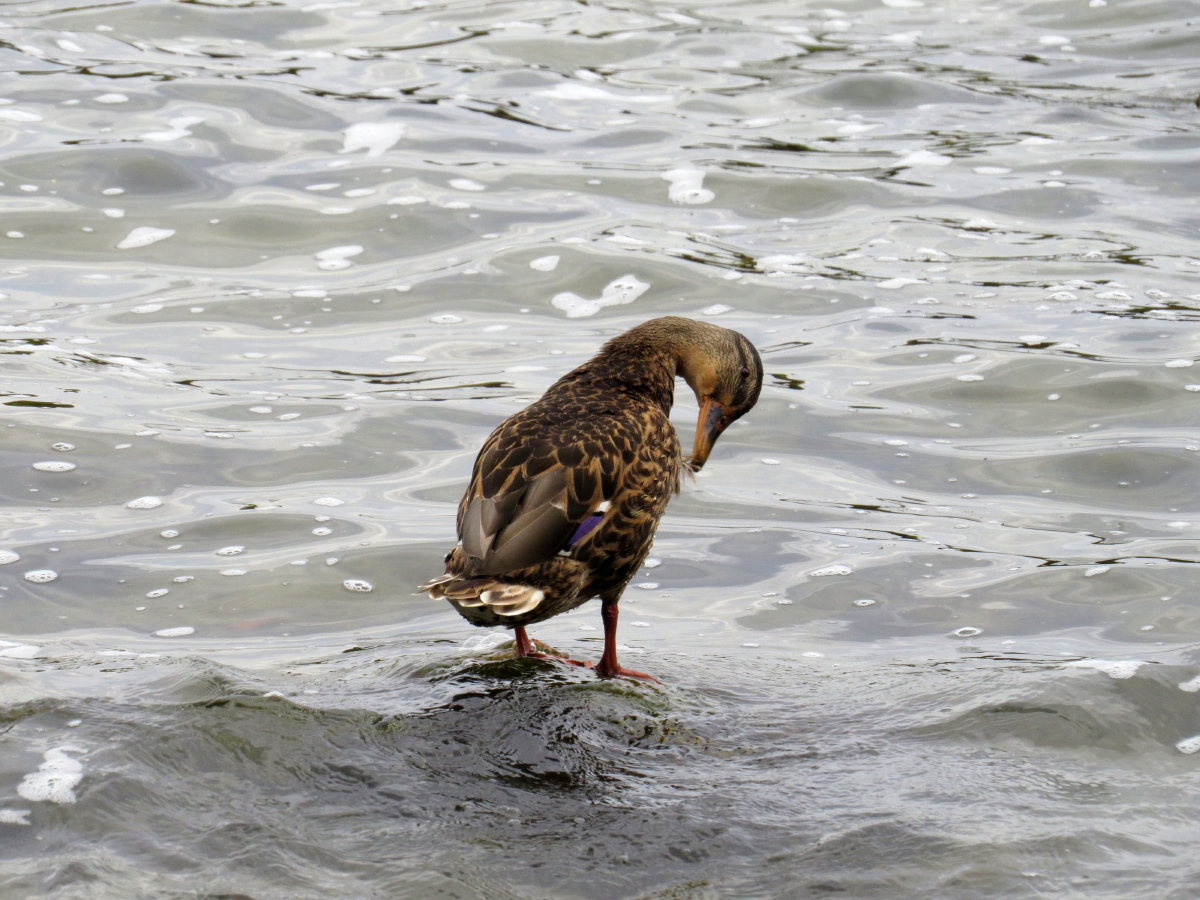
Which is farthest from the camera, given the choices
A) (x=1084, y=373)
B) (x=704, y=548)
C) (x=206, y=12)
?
(x=206, y=12)

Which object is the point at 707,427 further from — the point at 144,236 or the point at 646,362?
the point at 144,236

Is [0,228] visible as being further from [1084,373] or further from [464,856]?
[464,856]

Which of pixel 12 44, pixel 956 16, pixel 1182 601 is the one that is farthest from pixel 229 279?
pixel 956 16

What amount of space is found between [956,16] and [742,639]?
42.0 ft

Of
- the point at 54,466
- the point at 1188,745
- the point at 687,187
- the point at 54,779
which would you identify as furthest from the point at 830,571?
the point at 687,187

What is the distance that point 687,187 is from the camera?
11930 mm

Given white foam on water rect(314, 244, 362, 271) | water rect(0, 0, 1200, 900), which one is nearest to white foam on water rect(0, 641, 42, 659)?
water rect(0, 0, 1200, 900)

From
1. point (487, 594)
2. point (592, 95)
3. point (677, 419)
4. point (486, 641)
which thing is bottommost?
point (677, 419)

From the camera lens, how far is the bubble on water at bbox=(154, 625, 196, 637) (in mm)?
5637

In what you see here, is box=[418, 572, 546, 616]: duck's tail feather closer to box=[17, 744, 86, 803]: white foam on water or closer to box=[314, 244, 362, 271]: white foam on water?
box=[17, 744, 86, 803]: white foam on water

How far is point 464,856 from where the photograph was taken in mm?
3416

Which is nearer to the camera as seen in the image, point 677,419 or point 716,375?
point 716,375

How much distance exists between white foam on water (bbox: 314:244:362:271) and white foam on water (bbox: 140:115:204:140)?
8.31ft

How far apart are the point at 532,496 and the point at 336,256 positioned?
6462mm
